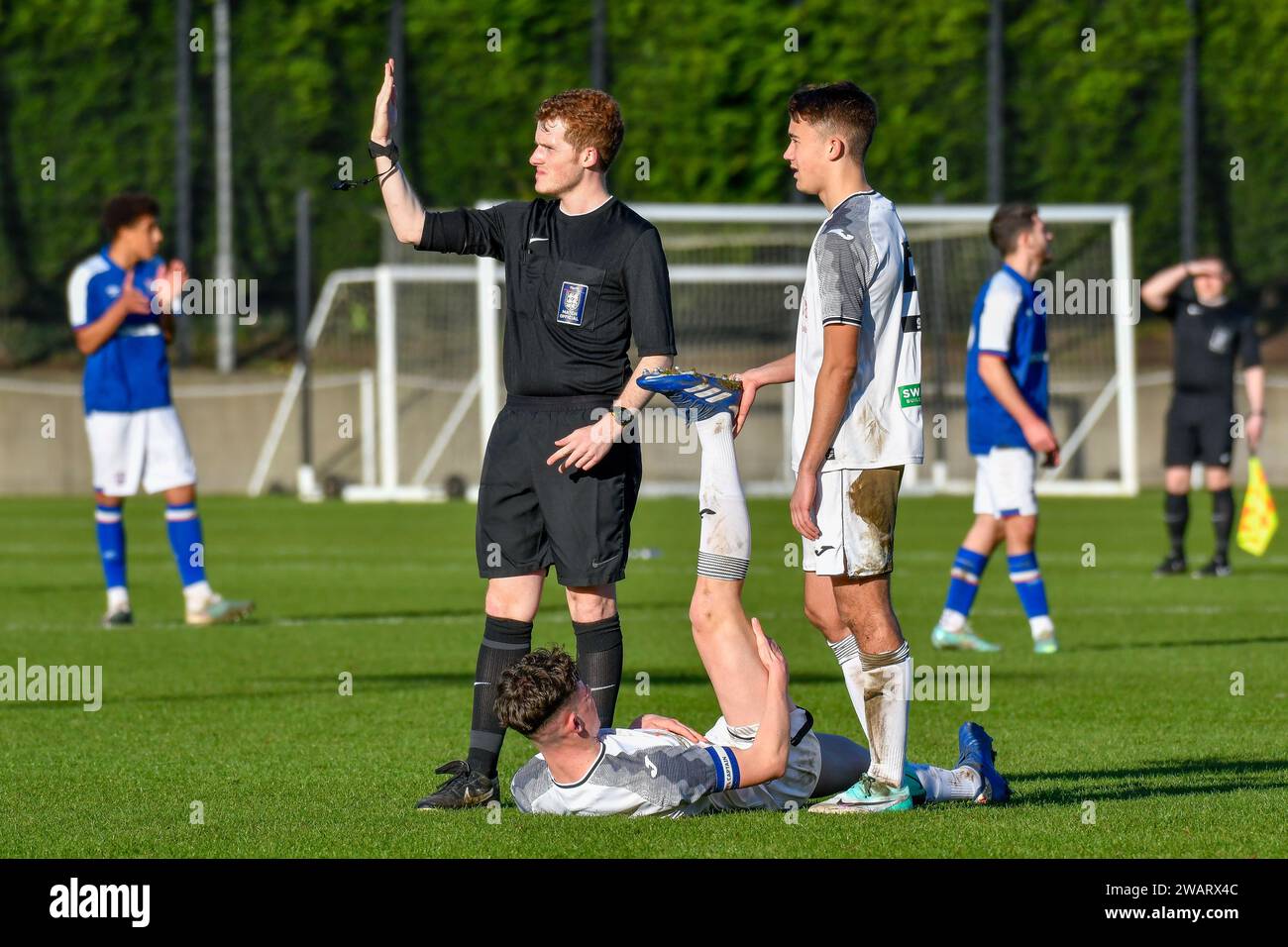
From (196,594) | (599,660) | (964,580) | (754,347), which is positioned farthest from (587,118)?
(754,347)

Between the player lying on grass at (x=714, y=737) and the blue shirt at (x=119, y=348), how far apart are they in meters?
6.10

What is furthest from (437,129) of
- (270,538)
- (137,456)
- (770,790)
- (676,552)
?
(770,790)

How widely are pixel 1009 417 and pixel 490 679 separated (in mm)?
4829

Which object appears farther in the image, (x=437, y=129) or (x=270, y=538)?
(x=437, y=129)

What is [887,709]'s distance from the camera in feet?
19.3

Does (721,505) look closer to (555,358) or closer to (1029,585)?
(555,358)

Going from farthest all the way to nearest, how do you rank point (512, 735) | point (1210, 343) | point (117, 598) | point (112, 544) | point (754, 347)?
point (754, 347)
point (1210, 343)
point (117, 598)
point (112, 544)
point (512, 735)

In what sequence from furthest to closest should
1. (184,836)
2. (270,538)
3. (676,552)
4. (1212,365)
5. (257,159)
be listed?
→ (257,159) → (270,538) → (676,552) → (1212,365) → (184,836)

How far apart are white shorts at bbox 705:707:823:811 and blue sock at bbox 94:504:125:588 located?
20.9 ft

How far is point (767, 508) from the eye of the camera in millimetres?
23984

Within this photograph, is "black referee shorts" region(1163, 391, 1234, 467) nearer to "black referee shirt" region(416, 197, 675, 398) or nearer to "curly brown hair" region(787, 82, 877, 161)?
"black referee shirt" region(416, 197, 675, 398)

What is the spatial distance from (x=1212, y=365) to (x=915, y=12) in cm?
1550

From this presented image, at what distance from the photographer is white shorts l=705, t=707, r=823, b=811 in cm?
593
